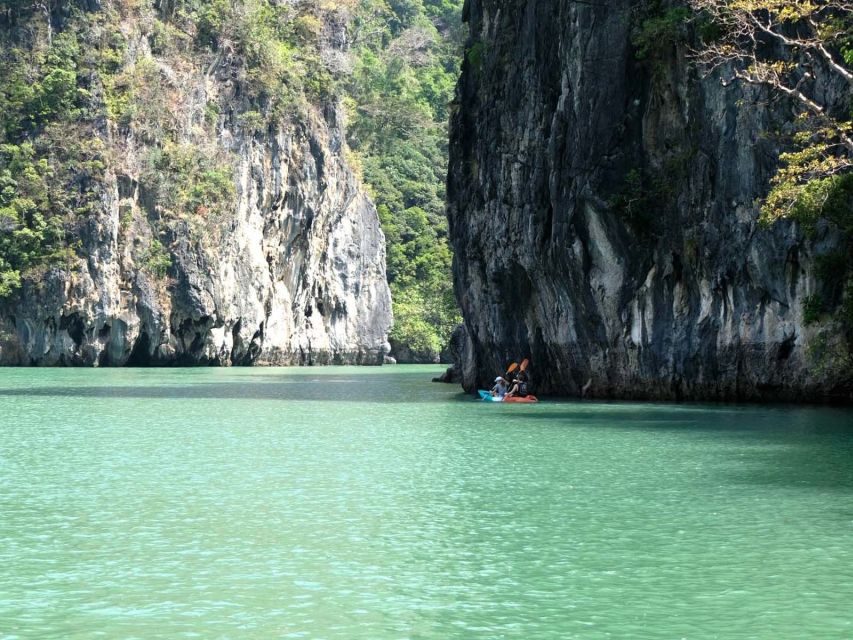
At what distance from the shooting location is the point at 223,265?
6769 centimetres

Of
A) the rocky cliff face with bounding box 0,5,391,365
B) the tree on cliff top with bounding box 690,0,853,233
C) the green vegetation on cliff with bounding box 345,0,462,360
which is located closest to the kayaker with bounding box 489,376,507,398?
the tree on cliff top with bounding box 690,0,853,233

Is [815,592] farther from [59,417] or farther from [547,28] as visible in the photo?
[547,28]

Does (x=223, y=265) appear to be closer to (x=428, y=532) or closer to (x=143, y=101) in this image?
(x=143, y=101)

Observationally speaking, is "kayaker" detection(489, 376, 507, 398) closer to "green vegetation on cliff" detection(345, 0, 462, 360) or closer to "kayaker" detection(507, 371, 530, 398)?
"kayaker" detection(507, 371, 530, 398)

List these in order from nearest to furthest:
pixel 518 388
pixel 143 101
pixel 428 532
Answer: pixel 428 532
pixel 518 388
pixel 143 101

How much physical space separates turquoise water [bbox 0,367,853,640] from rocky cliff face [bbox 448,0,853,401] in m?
6.36

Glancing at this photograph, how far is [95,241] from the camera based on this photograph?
61.6 metres

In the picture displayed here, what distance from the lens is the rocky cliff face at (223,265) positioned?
2430 inches

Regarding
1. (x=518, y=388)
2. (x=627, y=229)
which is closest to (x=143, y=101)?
(x=518, y=388)

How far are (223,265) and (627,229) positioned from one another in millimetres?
41092

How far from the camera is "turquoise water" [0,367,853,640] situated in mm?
7762

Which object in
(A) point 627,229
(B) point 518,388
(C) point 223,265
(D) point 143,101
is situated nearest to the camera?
(A) point 627,229

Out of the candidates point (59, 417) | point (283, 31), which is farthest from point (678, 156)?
point (283, 31)

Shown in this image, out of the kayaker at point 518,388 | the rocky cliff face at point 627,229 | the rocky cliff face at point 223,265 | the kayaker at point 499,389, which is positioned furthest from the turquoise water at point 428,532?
the rocky cliff face at point 223,265
